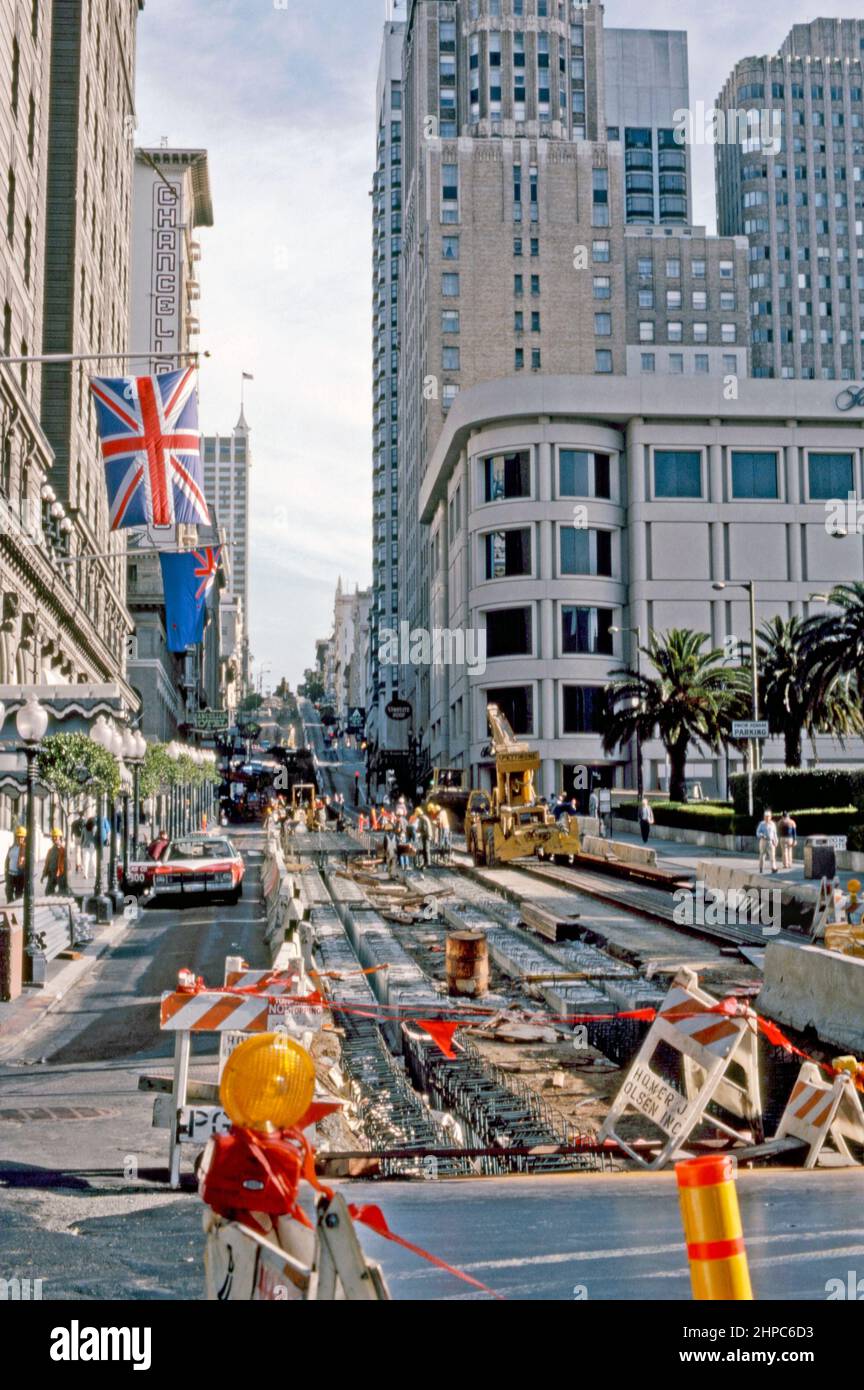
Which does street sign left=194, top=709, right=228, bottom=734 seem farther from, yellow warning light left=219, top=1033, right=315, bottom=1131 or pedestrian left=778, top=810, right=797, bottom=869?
yellow warning light left=219, top=1033, right=315, bottom=1131

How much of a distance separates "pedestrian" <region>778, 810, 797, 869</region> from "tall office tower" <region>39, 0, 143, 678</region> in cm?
2418

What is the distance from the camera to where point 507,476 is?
7931cm

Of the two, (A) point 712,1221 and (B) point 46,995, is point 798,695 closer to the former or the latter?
(B) point 46,995

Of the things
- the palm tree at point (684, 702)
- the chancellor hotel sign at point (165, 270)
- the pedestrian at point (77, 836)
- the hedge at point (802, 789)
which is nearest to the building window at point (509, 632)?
the palm tree at point (684, 702)

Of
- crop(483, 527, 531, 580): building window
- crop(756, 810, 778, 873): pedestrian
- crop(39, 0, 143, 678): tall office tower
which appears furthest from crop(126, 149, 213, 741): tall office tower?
crop(756, 810, 778, 873): pedestrian

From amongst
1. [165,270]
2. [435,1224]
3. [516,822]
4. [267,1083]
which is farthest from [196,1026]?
[165,270]

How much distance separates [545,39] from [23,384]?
9622 cm

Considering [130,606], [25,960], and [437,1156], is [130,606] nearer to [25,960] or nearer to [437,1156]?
[25,960]

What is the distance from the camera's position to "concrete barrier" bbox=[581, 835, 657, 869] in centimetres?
3718

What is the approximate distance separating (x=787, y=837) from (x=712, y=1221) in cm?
3689

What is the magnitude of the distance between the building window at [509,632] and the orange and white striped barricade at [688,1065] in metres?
67.1

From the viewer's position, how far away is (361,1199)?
7.78m
